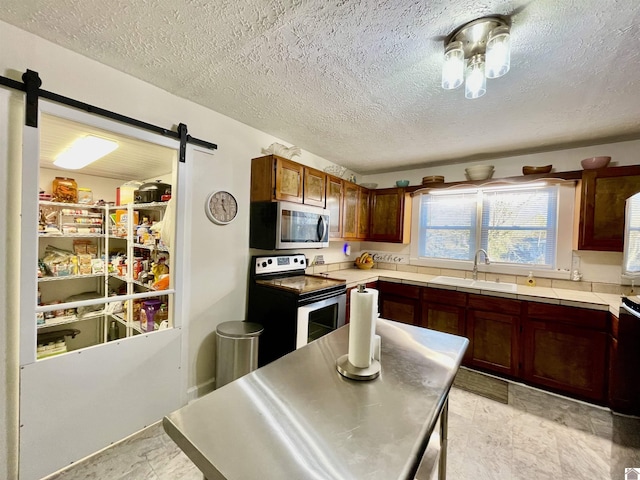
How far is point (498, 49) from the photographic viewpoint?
1218 millimetres

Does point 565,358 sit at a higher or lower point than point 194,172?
lower

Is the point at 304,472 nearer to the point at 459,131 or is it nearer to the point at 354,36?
the point at 354,36

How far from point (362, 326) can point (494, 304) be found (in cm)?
229

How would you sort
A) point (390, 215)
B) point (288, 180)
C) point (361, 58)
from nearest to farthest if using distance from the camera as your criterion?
point (361, 58), point (288, 180), point (390, 215)

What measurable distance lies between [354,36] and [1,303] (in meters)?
2.20

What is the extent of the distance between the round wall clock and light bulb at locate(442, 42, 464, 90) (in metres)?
1.77

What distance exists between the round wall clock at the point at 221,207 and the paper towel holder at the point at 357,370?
1.62m

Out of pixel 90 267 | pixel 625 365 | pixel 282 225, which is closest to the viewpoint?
pixel 625 365

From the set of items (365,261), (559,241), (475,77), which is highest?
(475,77)

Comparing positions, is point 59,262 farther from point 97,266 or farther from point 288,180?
point 288,180

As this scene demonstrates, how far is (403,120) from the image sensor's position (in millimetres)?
2223

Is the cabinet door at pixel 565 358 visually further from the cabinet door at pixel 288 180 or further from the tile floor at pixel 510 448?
the cabinet door at pixel 288 180

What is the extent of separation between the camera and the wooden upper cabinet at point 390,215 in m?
3.61

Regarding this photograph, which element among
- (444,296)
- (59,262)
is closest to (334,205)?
(444,296)
